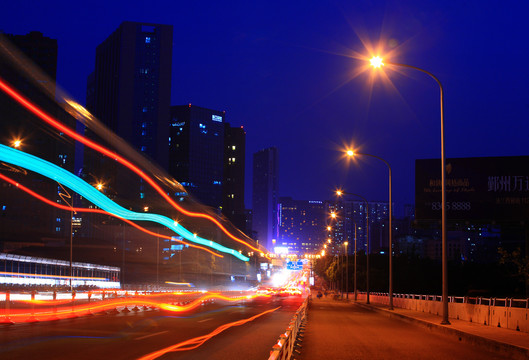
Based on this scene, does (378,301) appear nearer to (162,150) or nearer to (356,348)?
(356,348)

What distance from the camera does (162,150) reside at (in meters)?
171

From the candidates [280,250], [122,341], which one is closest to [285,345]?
[122,341]

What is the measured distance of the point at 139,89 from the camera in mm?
169250

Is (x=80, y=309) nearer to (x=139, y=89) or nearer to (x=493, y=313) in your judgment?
(x=493, y=313)

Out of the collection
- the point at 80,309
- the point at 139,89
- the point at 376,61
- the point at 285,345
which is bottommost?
the point at 80,309

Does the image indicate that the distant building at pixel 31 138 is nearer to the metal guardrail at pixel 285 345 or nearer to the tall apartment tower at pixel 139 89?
the tall apartment tower at pixel 139 89

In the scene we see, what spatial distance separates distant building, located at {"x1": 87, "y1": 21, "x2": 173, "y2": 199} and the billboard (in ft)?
422

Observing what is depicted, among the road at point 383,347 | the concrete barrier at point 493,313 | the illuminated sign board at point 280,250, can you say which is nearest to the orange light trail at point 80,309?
the road at point 383,347

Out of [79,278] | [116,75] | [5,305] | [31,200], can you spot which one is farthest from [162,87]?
[5,305]

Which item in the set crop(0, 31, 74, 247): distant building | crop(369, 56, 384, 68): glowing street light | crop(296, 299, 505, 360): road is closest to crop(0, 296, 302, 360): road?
crop(296, 299, 505, 360): road

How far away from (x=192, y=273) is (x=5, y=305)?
82.2 meters

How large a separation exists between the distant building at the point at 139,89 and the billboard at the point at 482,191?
422ft

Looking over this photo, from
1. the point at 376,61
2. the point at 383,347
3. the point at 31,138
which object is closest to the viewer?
the point at 383,347

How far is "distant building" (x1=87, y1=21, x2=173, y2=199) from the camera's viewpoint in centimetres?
16688
